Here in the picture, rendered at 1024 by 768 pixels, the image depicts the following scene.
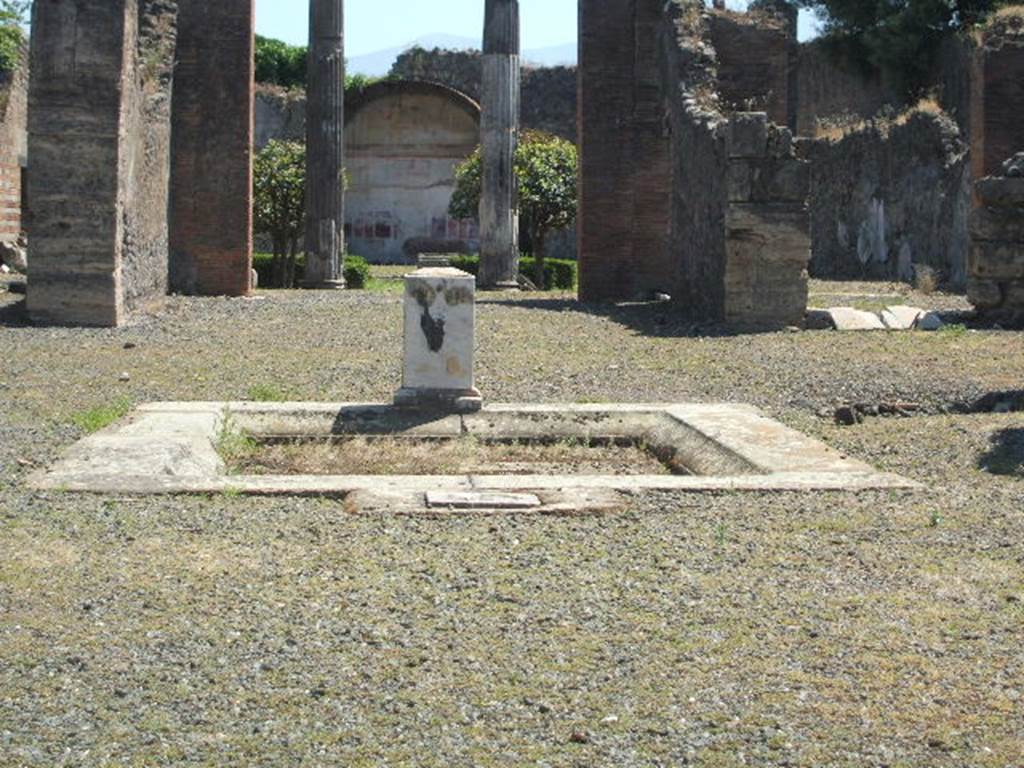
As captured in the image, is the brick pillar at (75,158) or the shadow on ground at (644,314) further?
the shadow on ground at (644,314)

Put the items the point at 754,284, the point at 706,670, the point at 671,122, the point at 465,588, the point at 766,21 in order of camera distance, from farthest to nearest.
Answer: the point at 766,21, the point at 671,122, the point at 754,284, the point at 465,588, the point at 706,670

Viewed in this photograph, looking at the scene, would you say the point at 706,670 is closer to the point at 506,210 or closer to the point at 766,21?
the point at 766,21

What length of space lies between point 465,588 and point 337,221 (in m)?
19.8

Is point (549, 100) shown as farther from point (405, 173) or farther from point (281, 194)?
point (281, 194)

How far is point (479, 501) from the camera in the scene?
250 inches

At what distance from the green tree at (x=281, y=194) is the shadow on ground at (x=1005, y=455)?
58.7ft

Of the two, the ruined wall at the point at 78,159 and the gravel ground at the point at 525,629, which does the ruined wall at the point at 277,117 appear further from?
the gravel ground at the point at 525,629

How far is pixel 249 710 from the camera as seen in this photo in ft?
12.7

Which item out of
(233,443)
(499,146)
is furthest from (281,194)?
(233,443)

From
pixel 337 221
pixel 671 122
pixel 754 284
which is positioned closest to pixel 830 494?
pixel 754 284

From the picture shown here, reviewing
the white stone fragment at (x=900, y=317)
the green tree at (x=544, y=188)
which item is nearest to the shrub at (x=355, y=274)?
the green tree at (x=544, y=188)

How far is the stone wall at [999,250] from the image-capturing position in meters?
14.5

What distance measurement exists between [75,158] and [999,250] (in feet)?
26.0

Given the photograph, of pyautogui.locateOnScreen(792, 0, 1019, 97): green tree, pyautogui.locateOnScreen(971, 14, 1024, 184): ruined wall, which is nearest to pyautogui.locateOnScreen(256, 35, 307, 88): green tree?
pyautogui.locateOnScreen(792, 0, 1019, 97): green tree
